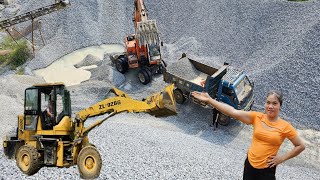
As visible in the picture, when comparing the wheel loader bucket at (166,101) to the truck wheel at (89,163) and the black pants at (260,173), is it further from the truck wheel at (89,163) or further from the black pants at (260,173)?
the black pants at (260,173)

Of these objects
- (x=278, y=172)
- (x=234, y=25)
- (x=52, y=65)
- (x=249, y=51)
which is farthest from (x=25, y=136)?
(x=234, y=25)

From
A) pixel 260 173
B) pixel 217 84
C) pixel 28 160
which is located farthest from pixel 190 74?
pixel 260 173

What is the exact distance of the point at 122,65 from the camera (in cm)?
1594

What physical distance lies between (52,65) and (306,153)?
11.9m

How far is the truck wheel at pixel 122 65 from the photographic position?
15921 mm

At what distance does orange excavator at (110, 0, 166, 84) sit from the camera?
1495cm

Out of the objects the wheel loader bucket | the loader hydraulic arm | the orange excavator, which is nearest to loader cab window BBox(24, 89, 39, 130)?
the wheel loader bucket

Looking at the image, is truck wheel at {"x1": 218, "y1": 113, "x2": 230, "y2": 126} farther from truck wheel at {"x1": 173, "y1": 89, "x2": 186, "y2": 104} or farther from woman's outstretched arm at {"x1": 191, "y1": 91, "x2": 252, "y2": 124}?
woman's outstretched arm at {"x1": 191, "y1": 91, "x2": 252, "y2": 124}

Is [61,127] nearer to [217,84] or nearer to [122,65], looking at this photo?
[217,84]

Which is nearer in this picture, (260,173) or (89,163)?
Answer: (260,173)

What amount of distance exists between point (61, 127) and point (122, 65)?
27.9 feet

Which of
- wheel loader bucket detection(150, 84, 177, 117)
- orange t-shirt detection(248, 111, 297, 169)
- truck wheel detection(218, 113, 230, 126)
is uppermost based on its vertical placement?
orange t-shirt detection(248, 111, 297, 169)

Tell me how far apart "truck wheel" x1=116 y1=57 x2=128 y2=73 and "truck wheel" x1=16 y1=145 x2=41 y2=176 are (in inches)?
337

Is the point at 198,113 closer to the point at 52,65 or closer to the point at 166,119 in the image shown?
the point at 166,119
